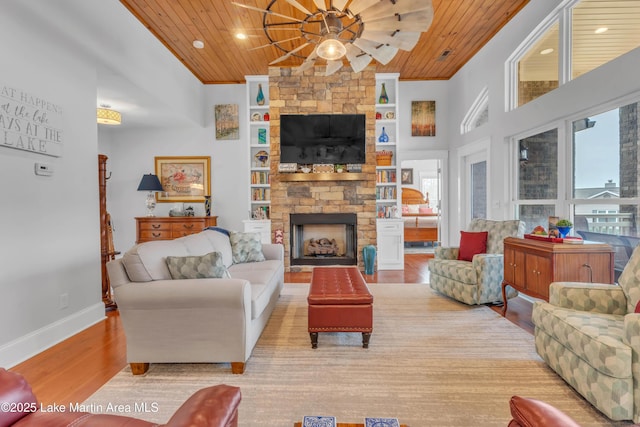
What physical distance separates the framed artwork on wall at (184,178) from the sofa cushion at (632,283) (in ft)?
18.8

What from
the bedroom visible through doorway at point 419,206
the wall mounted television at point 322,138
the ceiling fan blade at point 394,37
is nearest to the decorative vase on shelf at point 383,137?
the wall mounted television at point 322,138

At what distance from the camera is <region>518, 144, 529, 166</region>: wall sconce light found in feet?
13.0

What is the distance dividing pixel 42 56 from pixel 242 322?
278 cm

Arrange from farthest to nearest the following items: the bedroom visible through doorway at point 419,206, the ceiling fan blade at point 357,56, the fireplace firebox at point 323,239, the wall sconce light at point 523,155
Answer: the bedroom visible through doorway at point 419,206
the fireplace firebox at point 323,239
the wall sconce light at point 523,155
the ceiling fan blade at point 357,56

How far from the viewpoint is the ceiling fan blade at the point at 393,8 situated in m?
2.20

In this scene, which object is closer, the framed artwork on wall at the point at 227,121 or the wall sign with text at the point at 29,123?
the wall sign with text at the point at 29,123

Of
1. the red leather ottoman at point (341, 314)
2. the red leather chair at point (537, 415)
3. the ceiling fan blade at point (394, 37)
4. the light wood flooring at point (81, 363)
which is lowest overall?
the light wood flooring at point (81, 363)

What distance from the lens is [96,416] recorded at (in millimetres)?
979

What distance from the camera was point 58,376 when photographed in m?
2.13

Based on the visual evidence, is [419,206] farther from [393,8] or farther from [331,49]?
[393,8]

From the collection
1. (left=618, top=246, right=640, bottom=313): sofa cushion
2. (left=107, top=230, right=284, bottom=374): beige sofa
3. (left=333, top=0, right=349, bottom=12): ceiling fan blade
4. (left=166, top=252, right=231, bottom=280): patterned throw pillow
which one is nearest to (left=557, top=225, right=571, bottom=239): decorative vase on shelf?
(left=618, top=246, right=640, bottom=313): sofa cushion

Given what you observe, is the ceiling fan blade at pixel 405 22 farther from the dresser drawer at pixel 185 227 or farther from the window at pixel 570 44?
the dresser drawer at pixel 185 227

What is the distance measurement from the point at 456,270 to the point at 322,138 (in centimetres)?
302

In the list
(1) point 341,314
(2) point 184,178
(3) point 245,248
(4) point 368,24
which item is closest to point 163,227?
(2) point 184,178
